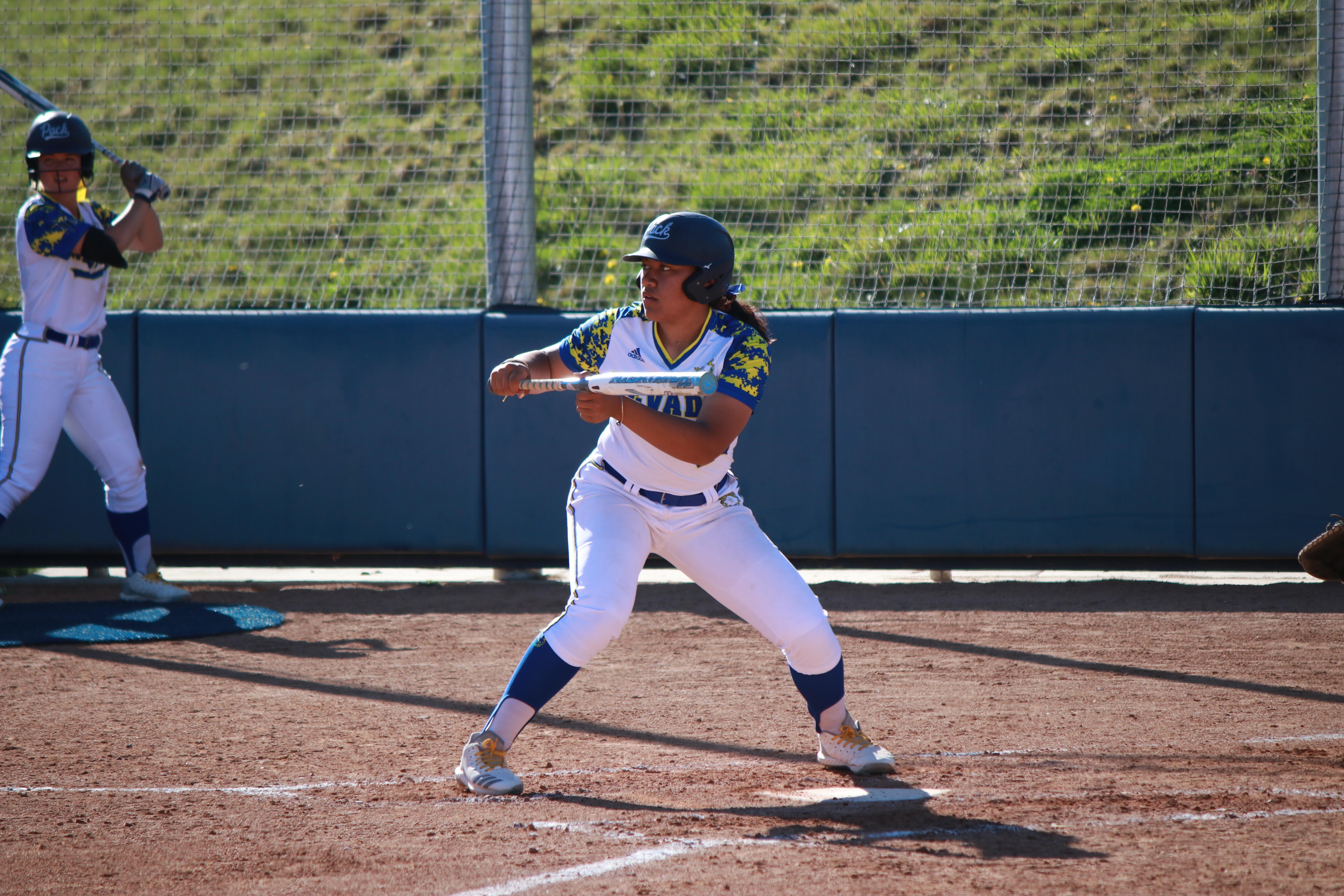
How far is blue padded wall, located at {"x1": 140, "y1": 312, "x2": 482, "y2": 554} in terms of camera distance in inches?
266

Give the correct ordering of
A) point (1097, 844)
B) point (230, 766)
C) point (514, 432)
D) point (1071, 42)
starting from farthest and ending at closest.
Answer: point (1071, 42) < point (514, 432) < point (230, 766) < point (1097, 844)

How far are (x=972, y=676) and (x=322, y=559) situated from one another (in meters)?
3.91

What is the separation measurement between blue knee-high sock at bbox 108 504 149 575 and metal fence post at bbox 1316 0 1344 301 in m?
6.10

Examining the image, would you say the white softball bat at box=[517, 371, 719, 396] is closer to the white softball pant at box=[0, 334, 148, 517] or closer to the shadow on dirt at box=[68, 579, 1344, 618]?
the shadow on dirt at box=[68, 579, 1344, 618]

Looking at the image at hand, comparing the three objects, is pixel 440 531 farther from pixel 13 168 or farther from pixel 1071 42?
pixel 13 168

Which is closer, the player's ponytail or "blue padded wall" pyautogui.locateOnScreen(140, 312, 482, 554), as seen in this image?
the player's ponytail

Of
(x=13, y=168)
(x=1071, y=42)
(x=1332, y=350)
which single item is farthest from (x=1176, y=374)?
(x=13, y=168)

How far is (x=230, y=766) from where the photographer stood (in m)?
3.70

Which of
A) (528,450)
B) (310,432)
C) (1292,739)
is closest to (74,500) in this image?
(310,432)

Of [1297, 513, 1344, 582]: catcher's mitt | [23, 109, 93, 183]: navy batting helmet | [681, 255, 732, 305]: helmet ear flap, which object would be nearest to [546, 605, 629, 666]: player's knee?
[681, 255, 732, 305]: helmet ear flap

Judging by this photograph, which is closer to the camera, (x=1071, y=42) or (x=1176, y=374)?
(x=1176, y=374)

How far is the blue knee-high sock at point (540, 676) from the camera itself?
10.8 feet

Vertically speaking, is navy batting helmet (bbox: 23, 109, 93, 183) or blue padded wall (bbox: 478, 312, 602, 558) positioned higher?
navy batting helmet (bbox: 23, 109, 93, 183)

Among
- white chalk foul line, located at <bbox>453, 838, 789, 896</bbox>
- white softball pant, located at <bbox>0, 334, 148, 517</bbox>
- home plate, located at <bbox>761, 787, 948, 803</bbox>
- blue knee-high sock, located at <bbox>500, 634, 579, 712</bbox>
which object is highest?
white softball pant, located at <bbox>0, 334, 148, 517</bbox>
